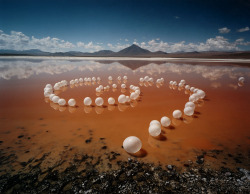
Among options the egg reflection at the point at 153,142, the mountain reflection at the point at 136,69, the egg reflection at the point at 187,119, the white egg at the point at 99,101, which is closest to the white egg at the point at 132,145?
the egg reflection at the point at 153,142

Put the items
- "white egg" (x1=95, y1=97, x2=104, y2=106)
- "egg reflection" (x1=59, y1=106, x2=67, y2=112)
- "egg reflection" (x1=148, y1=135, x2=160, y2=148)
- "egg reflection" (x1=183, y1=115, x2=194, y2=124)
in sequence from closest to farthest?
"egg reflection" (x1=148, y1=135, x2=160, y2=148) → "egg reflection" (x1=183, y1=115, x2=194, y2=124) → "egg reflection" (x1=59, y1=106, x2=67, y2=112) → "white egg" (x1=95, y1=97, x2=104, y2=106)

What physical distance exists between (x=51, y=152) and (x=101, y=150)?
1.20 m

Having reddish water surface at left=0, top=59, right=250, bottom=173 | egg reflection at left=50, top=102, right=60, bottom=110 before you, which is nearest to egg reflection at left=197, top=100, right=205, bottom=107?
reddish water surface at left=0, top=59, right=250, bottom=173

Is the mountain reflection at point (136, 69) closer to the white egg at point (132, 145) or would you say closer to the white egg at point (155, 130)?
the white egg at point (155, 130)

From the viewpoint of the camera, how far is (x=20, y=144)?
3.72m

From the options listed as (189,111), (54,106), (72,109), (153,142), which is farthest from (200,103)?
(54,106)

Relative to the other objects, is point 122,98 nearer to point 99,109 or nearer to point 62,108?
point 99,109

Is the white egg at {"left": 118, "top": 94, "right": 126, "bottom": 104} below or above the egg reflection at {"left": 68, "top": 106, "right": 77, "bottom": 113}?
above

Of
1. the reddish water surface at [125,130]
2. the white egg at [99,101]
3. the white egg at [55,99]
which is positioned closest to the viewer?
the reddish water surface at [125,130]

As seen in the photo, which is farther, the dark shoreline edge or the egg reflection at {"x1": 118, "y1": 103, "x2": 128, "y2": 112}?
the egg reflection at {"x1": 118, "y1": 103, "x2": 128, "y2": 112}

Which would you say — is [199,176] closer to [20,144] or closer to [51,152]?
[51,152]

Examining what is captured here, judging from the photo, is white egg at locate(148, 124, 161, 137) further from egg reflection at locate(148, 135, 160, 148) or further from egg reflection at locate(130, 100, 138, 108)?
egg reflection at locate(130, 100, 138, 108)

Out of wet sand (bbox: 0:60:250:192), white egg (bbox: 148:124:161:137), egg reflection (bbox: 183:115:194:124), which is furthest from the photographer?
egg reflection (bbox: 183:115:194:124)

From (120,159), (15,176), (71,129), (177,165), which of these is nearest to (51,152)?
(15,176)
